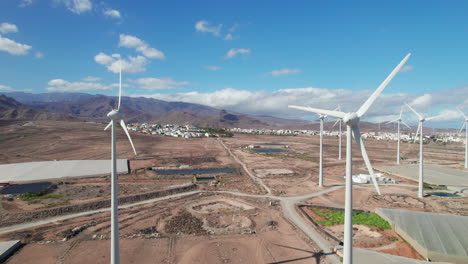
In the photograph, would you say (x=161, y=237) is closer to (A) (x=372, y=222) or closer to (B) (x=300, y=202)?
(B) (x=300, y=202)

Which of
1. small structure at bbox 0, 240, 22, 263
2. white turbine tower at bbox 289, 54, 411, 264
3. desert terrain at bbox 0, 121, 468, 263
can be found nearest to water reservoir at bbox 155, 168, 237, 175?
desert terrain at bbox 0, 121, 468, 263

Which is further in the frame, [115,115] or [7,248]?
[7,248]

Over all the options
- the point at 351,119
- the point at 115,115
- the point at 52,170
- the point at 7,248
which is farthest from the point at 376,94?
the point at 52,170

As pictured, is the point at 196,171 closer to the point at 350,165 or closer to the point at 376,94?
the point at 350,165

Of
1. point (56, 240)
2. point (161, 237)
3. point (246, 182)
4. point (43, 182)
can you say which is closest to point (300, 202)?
point (246, 182)

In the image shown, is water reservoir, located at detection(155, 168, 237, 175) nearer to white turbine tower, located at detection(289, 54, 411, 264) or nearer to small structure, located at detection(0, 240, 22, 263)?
small structure, located at detection(0, 240, 22, 263)

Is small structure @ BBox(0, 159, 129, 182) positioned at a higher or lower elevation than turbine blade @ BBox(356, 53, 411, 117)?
lower

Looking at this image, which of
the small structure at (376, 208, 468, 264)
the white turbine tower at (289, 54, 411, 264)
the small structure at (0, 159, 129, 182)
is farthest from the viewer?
the small structure at (0, 159, 129, 182)

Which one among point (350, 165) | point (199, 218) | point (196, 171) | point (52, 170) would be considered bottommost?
point (199, 218)

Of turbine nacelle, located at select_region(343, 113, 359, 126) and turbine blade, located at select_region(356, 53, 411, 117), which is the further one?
turbine blade, located at select_region(356, 53, 411, 117)

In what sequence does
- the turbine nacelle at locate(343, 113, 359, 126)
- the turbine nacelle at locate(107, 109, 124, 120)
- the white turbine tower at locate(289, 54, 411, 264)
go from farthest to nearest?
the turbine nacelle at locate(107, 109, 124, 120) < the white turbine tower at locate(289, 54, 411, 264) < the turbine nacelle at locate(343, 113, 359, 126)

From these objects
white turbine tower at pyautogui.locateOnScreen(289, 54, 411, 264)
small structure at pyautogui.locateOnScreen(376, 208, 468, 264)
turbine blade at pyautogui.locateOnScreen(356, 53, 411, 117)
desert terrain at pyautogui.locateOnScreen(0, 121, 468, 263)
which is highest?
turbine blade at pyautogui.locateOnScreen(356, 53, 411, 117)
